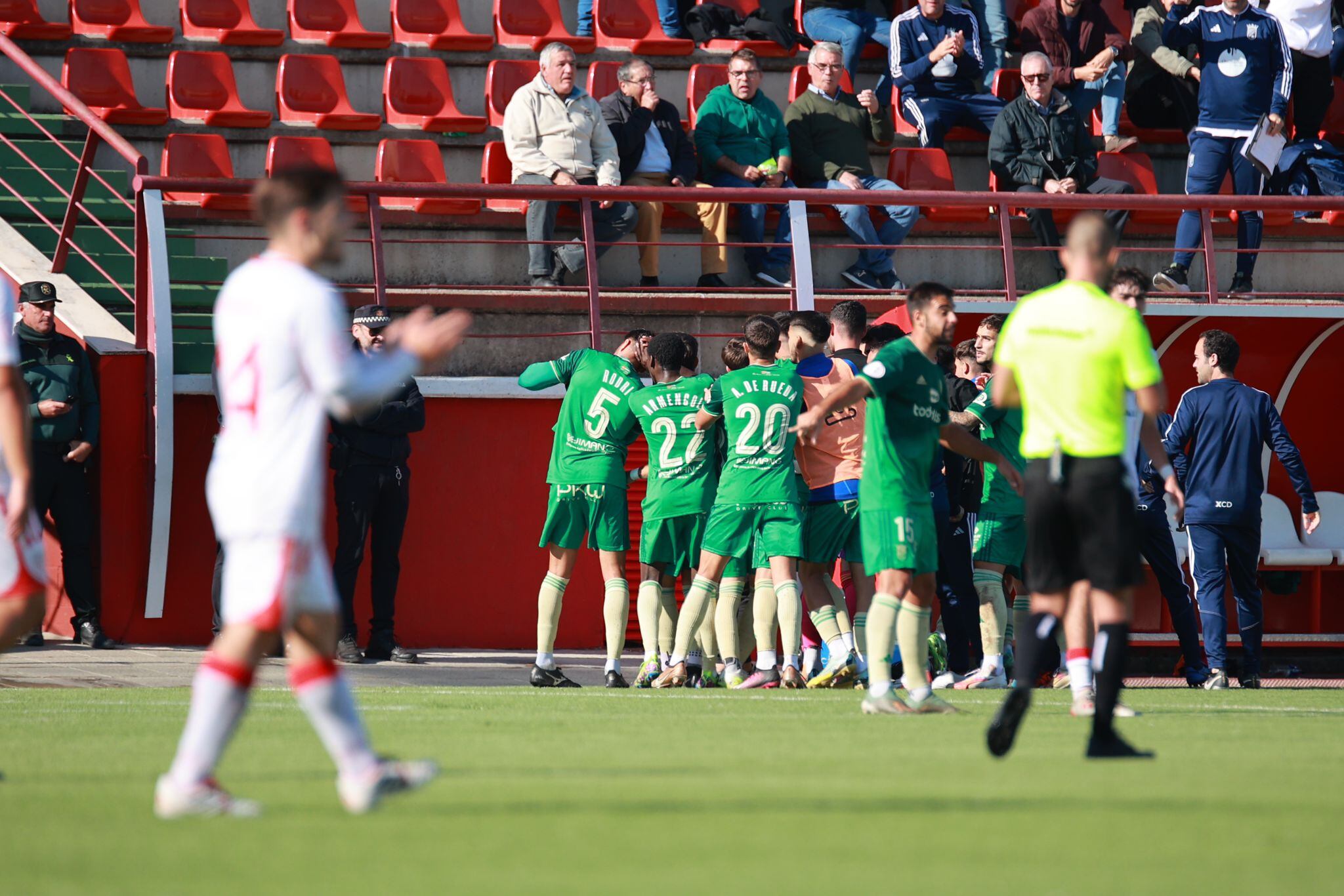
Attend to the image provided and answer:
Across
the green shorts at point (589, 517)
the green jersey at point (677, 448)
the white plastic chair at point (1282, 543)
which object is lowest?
the white plastic chair at point (1282, 543)

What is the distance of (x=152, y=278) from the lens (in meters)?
12.4

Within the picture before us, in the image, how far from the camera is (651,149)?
49.9ft

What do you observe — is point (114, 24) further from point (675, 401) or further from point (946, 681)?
point (946, 681)

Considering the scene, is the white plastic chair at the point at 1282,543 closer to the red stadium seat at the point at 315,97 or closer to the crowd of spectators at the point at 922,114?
the crowd of spectators at the point at 922,114

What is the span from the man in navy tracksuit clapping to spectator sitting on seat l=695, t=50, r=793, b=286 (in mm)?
4519

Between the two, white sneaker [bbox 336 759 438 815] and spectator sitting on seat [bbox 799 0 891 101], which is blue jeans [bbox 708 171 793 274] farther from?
white sneaker [bbox 336 759 438 815]

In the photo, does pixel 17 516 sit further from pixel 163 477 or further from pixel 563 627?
pixel 563 627

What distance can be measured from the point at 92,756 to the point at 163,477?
6.30 m

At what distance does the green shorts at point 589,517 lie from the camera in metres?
11.1

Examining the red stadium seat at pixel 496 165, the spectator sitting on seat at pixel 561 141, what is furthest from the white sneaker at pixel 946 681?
the red stadium seat at pixel 496 165

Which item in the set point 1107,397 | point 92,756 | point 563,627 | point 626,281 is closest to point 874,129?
point 626,281

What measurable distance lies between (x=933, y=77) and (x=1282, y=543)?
566 centimetres

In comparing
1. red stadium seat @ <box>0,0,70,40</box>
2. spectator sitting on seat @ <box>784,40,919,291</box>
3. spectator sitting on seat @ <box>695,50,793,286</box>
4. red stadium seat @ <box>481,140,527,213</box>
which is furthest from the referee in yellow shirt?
red stadium seat @ <box>0,0,70,40</box>

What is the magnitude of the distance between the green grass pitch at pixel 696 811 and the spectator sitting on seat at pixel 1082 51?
10200 millimetres
